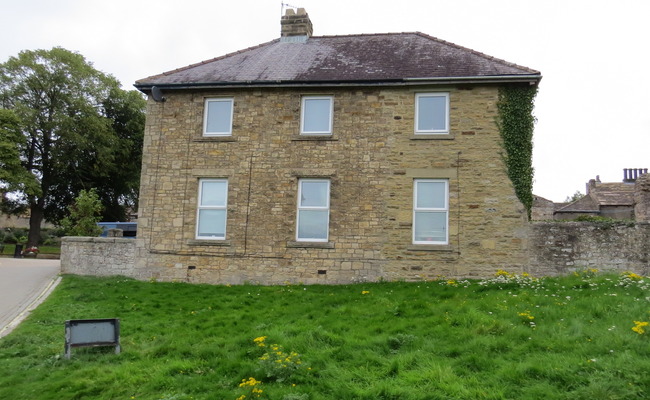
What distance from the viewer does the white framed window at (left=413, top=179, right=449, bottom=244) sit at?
611 inches

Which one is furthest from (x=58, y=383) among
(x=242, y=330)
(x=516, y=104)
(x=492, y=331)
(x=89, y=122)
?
(x=89, y=122)

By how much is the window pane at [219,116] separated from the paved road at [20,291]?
274 inches

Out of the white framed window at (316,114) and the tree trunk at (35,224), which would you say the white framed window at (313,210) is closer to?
the white framed window at (316,114)

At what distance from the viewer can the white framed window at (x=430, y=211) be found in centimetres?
1552

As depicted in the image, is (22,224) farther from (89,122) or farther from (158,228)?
(158,228)

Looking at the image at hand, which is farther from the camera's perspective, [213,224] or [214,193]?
[214,193]

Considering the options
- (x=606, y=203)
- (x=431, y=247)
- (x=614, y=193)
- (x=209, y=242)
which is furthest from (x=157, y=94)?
(x=614, y=193)

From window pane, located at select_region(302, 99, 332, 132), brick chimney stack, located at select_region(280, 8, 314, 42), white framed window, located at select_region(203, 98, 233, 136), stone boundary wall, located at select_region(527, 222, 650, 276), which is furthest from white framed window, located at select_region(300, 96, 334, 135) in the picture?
stone boundary wall, located at select_region(527, 222, 650, 276)

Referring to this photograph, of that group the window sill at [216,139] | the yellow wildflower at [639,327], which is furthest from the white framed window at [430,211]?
the yellow wildflower at [639,327]

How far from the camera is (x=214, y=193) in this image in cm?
1692

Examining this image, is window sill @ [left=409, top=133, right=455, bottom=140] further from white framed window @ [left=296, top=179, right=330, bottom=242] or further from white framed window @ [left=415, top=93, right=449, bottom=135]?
white framed window @ [left=296, top=179, right=330, bottom=242]

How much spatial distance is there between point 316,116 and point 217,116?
3.36 meters

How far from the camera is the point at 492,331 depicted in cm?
851

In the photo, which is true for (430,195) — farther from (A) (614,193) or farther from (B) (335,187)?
(A) (614,193)
